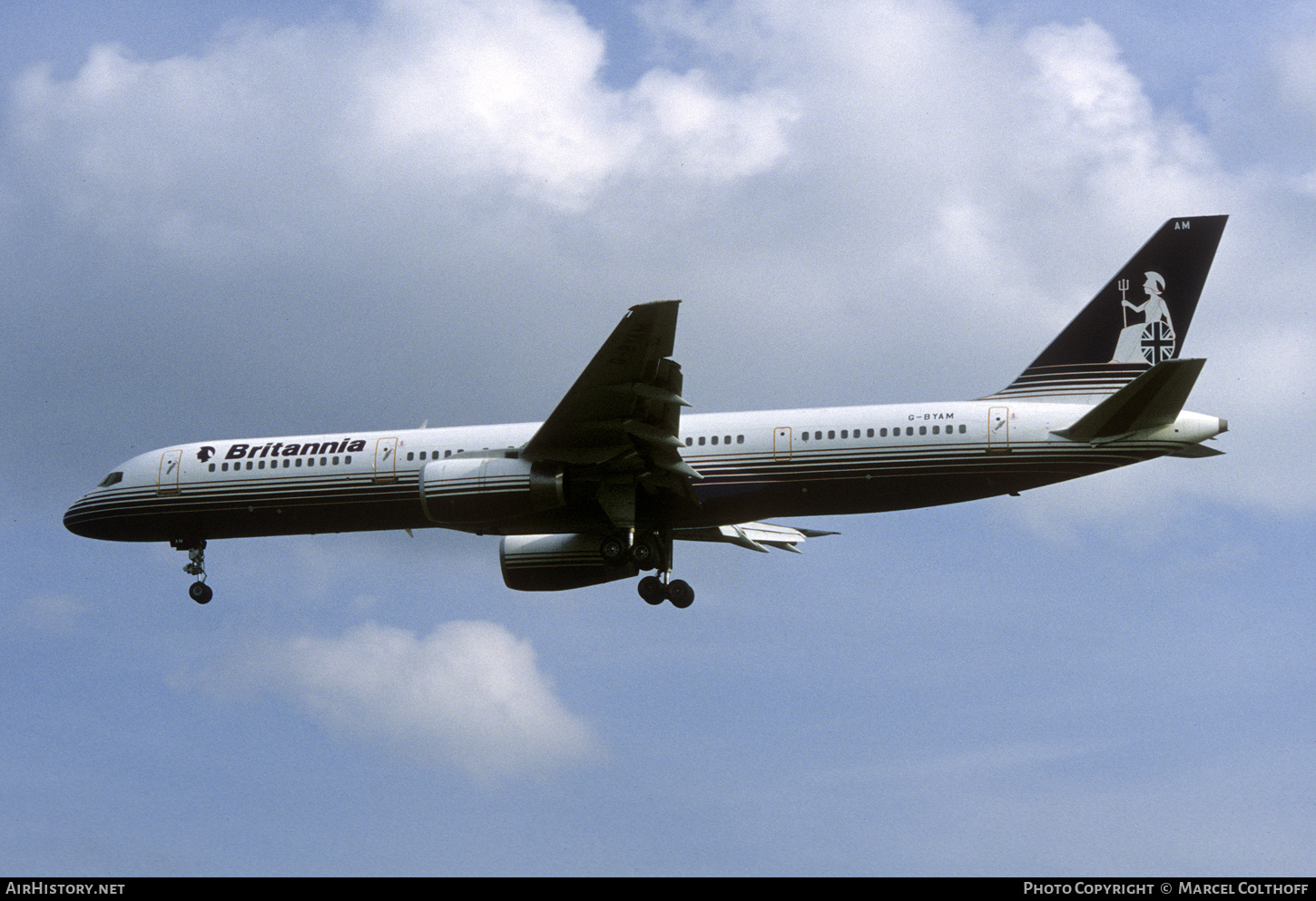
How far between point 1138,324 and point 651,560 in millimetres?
11537

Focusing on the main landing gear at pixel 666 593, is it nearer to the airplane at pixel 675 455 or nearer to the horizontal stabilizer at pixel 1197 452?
the airplane at pixel 675 455

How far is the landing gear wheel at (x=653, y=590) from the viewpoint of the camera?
34.1 m

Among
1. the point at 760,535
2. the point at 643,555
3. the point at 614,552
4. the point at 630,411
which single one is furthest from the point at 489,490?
the point at 760,535

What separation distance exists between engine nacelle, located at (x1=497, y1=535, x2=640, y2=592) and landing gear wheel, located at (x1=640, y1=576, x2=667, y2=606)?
0.83 m

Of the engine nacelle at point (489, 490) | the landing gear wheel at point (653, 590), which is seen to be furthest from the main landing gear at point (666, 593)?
the engine nacelle at point (489, 490)

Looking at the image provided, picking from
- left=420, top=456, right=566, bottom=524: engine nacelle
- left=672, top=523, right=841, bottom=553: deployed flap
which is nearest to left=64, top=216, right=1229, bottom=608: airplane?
left=420, top=456, right=566, bottom=524: engine nacelle

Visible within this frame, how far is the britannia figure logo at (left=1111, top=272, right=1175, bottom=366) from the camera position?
3128 cm

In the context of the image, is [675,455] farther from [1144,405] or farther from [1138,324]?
[1138,324]

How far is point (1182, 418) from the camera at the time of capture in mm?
28438

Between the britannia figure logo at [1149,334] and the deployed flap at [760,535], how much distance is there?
8861mm

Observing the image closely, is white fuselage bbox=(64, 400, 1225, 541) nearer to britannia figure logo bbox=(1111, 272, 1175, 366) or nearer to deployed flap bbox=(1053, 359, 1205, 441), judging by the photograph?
deployed flap bbox=(1053, 359, 1205, 441)
